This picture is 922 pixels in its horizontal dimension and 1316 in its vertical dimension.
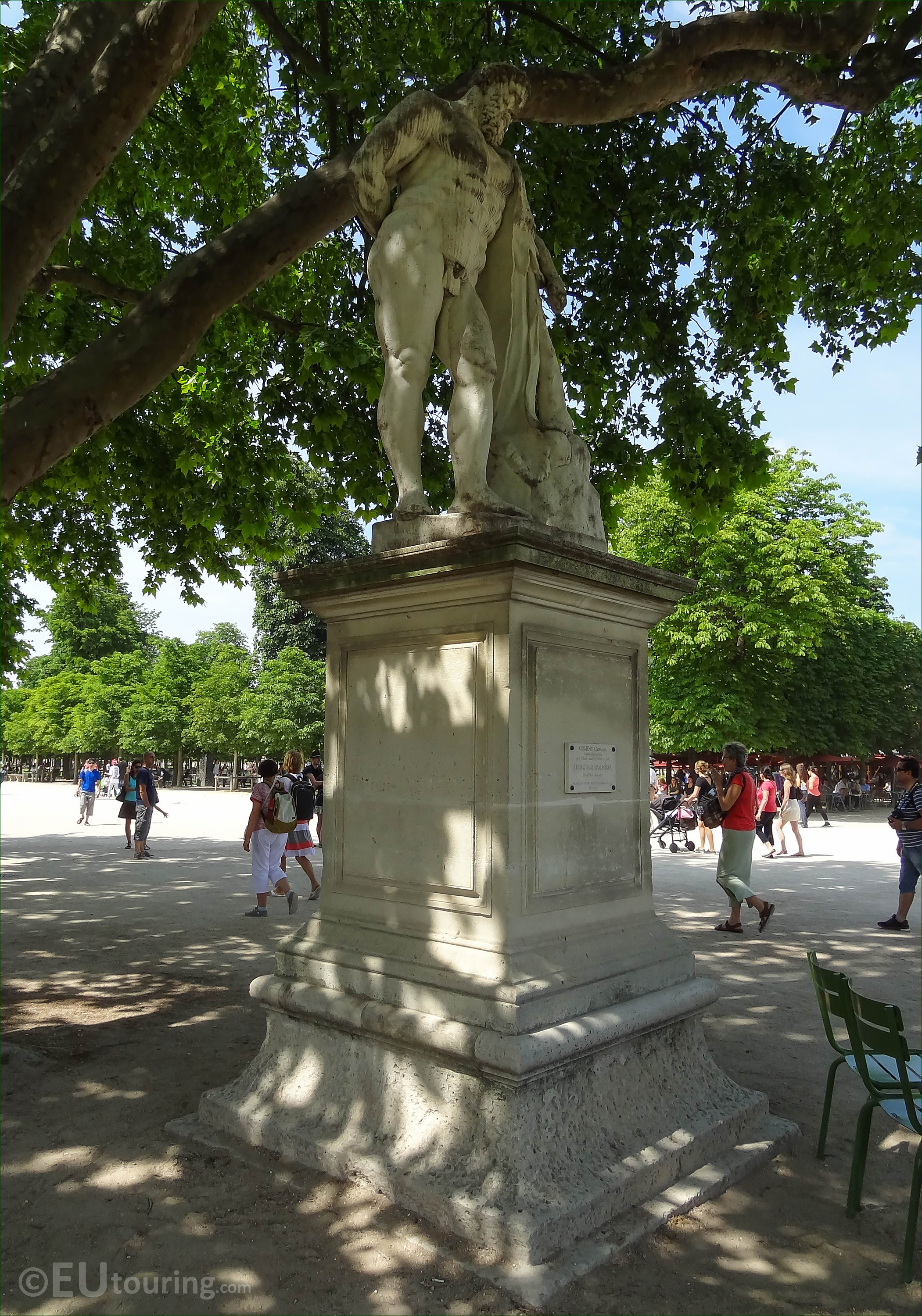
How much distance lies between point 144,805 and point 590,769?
13.4m

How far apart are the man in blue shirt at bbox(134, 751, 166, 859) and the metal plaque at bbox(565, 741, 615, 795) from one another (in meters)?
12.5

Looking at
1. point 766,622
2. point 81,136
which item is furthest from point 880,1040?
point 766,622

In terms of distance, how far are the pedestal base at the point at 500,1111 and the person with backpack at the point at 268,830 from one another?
5092 millimetres

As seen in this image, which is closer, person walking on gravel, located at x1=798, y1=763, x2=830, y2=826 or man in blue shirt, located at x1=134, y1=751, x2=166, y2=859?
man in blue shirt, located at x1=134, y1=751, x2=166, y2=859

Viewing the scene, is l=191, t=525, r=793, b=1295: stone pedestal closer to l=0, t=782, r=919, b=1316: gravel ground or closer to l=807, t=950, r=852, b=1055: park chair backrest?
l=0, t=782, r=919, b=1316: gravel ground

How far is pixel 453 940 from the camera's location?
356 centimetres

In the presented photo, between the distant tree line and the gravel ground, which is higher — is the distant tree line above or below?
above

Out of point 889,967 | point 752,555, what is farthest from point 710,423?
point 752,555

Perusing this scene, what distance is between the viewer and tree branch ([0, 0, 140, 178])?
4.36 meters

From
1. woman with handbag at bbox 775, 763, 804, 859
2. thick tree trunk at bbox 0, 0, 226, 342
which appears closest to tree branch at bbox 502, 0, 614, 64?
thick tree trunk at bbox 0, 0, 226, 342

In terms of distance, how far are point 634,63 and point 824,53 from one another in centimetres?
131

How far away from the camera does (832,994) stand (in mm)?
3764

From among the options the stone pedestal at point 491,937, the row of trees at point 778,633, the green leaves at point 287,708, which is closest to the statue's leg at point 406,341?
the stone pedestal at point 491,937

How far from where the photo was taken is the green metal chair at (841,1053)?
3.52 meters
